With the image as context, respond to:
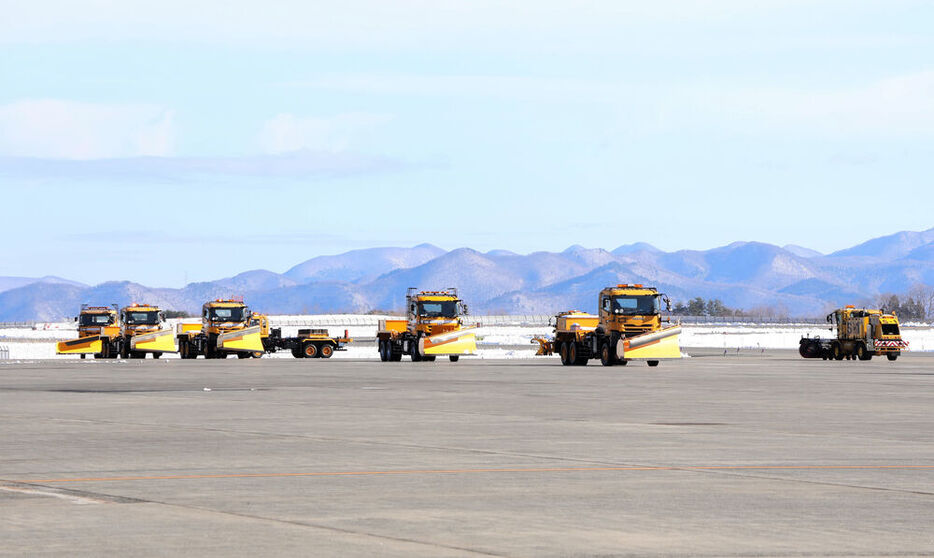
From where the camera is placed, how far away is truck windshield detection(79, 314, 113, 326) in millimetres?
88500

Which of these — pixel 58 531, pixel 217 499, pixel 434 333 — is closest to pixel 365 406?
pixel 217 499

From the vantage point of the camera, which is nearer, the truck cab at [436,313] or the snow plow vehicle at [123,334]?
the truck cab at [436,313]

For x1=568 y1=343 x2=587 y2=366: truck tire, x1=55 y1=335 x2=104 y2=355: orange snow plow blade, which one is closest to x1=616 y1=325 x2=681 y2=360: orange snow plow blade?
x1=568 y1=343 x2=587 y2=366: truck tire

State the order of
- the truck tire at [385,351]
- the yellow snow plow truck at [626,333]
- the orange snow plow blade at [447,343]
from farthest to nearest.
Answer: the truck tire at [385,351] → the orange snow plow blade at [447,343] → the yellow snow plow truck at [626,333]

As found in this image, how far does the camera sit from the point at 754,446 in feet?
77.5

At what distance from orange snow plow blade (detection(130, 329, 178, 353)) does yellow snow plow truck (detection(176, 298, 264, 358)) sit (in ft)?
3.04

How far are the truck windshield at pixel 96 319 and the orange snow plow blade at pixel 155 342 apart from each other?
4.10 m

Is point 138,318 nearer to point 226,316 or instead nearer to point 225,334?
point 226,316

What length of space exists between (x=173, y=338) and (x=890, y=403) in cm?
5543

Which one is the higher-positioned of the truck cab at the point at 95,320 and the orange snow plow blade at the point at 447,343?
the truck cab at the point at 95,320

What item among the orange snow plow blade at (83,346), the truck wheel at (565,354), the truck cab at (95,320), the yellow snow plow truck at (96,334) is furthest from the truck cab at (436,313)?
the orange snow plow blade at (83,346)

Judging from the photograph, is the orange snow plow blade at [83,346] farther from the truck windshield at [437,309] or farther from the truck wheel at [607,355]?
the truck wheel at [607,355]

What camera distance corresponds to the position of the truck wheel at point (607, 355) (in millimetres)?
67188

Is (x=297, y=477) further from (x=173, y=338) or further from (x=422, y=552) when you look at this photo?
(x=173, y=338)
